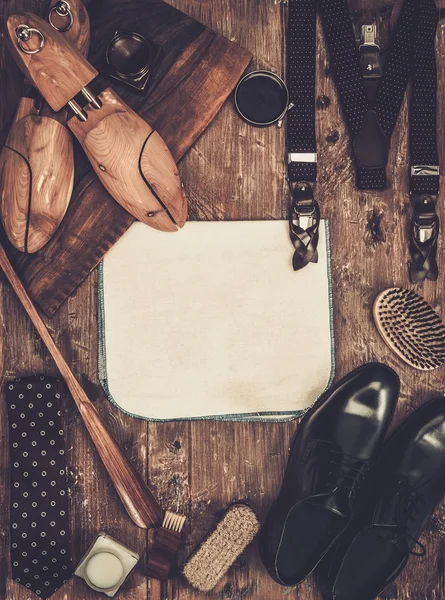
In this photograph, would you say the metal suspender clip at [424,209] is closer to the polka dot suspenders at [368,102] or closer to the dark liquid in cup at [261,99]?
the polka dot suspenders at [368,102]

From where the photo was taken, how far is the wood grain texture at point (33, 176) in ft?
3.19

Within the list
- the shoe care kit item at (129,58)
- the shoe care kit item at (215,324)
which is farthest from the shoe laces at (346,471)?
the shoe care kit item at (129,58)

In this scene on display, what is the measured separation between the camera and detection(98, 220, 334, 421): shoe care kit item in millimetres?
1079

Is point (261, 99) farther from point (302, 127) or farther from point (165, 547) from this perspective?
point (165, 547)

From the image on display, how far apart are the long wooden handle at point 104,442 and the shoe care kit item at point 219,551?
11cm

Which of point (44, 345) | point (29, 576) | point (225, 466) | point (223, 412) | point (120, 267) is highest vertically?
→ point (120, 267)

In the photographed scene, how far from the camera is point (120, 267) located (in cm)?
108

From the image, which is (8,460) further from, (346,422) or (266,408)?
(346,422)

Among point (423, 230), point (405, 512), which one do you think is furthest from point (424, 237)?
point (405, 512)

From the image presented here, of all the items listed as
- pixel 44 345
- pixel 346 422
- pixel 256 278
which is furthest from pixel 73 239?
pixel 346 422

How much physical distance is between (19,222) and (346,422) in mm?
712

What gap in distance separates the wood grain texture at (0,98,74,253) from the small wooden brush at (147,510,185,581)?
0.58 meters

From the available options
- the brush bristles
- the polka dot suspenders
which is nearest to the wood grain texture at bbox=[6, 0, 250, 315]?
the polka dot suspenders

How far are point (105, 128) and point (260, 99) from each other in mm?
306
